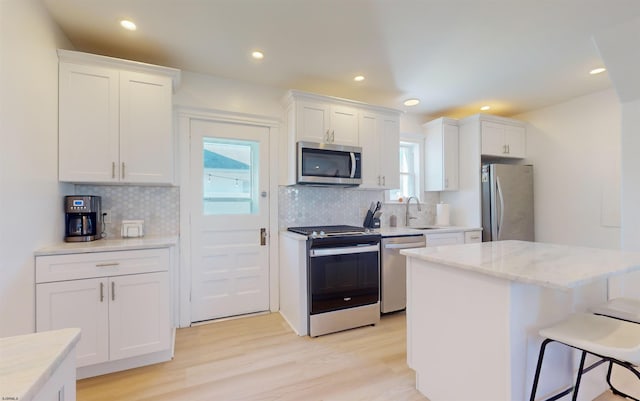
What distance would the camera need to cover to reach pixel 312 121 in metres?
3.04

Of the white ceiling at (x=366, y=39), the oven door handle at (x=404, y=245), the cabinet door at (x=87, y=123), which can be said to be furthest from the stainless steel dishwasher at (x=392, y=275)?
the cabinet door at (x=87, y=123)

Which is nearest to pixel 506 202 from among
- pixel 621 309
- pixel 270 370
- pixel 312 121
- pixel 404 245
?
pixel 404 245

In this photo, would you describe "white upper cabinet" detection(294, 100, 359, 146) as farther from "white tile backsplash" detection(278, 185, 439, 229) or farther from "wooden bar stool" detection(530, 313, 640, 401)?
"wooden bar stool" detection(530, 313, 640, 401)

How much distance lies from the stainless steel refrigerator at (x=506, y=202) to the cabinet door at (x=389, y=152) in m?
1.27

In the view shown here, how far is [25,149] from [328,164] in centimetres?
232

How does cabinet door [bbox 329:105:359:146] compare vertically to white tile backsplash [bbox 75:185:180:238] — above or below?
above

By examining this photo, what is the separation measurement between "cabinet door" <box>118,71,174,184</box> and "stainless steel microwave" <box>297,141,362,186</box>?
1233 mm

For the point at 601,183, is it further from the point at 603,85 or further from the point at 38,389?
the point at 38,389

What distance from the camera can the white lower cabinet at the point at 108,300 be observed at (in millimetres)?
1852

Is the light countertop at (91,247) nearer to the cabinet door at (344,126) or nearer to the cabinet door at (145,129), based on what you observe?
the cabinet door at (145,129)

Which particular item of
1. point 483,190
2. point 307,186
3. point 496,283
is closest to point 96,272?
point 307,186

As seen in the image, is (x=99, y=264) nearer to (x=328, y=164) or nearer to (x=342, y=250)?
(x=342, y=250)

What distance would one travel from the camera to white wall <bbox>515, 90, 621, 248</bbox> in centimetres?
328

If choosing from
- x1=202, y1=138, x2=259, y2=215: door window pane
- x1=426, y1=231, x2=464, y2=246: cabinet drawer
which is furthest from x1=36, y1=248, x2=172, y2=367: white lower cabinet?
x1=426, y1=231, x2=464, y2=246: cabinet drawer
